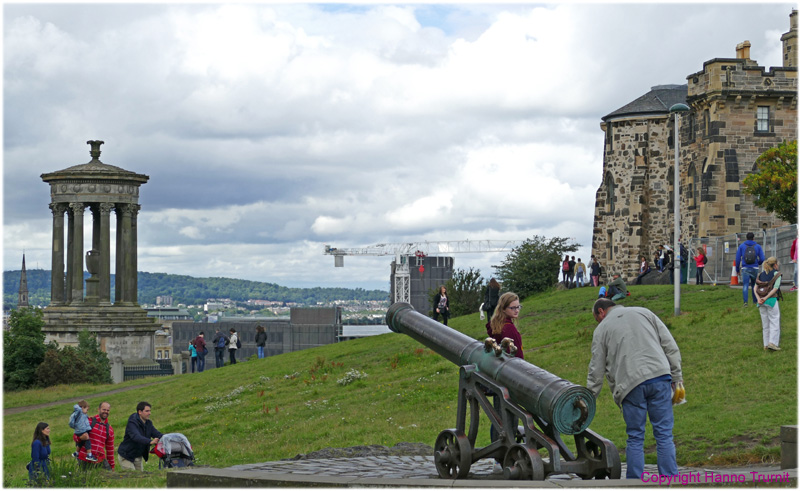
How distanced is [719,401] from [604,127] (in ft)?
135

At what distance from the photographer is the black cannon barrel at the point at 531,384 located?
9711 millimetres

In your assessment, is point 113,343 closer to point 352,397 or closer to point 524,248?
point 524,248

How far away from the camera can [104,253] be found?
53.9m

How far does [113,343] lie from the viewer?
170ft

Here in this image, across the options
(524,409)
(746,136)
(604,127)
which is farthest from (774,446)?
(604,127)

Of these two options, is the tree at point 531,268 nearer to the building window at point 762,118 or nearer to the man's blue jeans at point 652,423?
the building window at point 762,118

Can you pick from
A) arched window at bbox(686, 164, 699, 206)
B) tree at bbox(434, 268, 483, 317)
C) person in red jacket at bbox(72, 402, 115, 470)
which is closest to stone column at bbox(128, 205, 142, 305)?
tree at bbox(434, 268, 483, 317)

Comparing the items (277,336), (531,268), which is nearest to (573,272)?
(531,268)

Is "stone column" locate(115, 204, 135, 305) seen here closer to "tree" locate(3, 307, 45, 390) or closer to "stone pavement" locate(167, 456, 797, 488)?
"tree" locate(3, 307, 45, 390)

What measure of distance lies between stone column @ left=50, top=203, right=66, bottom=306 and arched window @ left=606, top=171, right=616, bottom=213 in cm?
2883

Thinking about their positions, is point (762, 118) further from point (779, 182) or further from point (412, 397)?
point (412, 397)

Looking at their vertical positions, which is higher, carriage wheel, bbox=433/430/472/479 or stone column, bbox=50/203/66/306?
stone column, bbox=50/203/66/306

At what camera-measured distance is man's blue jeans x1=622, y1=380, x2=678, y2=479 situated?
10031 millimetres

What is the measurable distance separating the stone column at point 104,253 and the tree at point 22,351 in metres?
9.30
